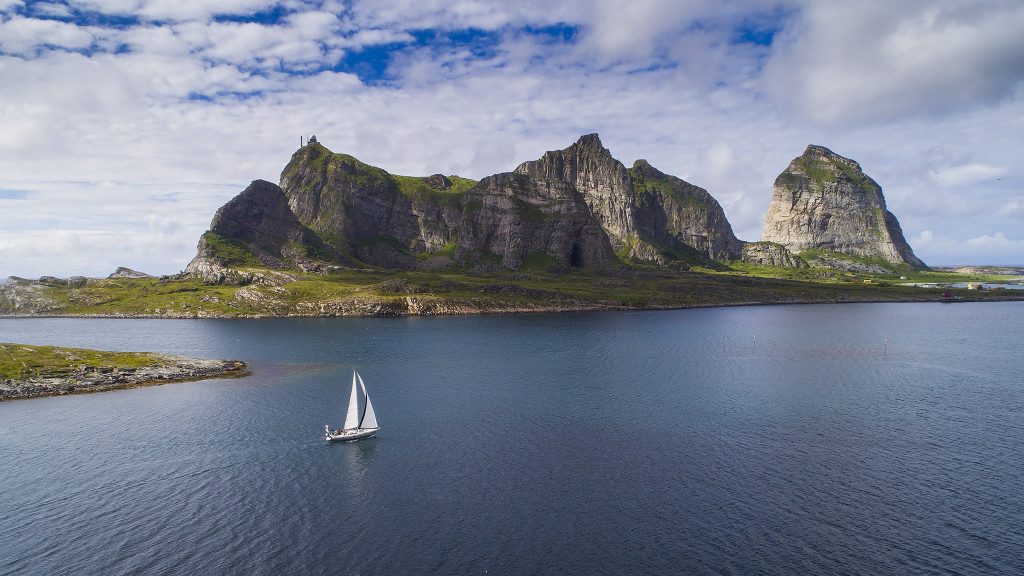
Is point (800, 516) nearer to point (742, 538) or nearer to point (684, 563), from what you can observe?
point (742, 538)

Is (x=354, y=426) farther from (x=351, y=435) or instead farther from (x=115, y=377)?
(x=115, y=377)

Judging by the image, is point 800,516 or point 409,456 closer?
point 800,516

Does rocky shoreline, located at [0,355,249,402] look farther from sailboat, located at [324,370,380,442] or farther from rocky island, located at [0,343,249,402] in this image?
sailboat, located at [324,370,380,442]

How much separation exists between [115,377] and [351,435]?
2631 inches

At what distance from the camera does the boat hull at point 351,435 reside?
244 ft

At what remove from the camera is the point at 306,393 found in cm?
10219

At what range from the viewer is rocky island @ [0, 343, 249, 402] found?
101625 mm

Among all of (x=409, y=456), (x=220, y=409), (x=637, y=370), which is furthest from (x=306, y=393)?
(x=637, y=370)

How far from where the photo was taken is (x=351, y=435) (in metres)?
74.9

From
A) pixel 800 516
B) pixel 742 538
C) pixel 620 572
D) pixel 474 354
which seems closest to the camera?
pixel 620 572

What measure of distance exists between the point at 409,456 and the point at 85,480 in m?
35.2

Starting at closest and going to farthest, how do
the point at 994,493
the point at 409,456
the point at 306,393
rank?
the point at 994,493 < the point at 409,456 < the point at 306,393

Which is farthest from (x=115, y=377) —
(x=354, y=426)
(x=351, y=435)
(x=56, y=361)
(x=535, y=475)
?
(x=535, y=475)

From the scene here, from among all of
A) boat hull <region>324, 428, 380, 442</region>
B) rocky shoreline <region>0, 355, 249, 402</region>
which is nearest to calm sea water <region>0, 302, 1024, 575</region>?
boat hull <region>324, 428, 380, 442</region>
